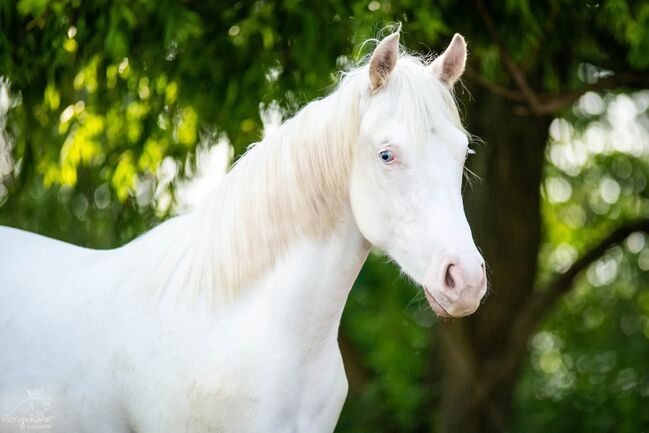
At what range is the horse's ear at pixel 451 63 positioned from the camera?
309 centimetres

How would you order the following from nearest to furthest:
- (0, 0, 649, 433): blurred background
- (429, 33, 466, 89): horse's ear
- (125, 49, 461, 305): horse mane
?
(125, 49, 461, 305): horse mane < (429, 33, 466, 89): horse's ear < (0, 0, 649, 433): blurred background

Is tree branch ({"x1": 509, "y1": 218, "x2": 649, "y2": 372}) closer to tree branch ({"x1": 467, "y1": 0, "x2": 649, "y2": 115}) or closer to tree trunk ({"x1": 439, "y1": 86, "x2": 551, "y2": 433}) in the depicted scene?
tree trunk ({"x1": 439, "y1": 86, "x2": 551, "y2": 433})

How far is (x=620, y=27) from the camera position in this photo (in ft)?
16.3

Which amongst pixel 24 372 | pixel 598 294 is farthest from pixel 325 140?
pixel 598 294

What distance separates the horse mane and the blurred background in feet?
4.02

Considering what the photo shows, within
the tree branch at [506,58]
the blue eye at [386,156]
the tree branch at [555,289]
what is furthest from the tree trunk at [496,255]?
the blue eye at [386,156]

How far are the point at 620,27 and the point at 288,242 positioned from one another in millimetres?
2939

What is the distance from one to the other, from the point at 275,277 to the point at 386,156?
0.60 m

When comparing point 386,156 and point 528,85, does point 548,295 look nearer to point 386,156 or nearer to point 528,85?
point 528,85

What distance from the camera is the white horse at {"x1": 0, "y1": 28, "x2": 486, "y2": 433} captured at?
111 inches

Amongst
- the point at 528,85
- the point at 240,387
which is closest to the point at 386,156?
the point at 240,387
